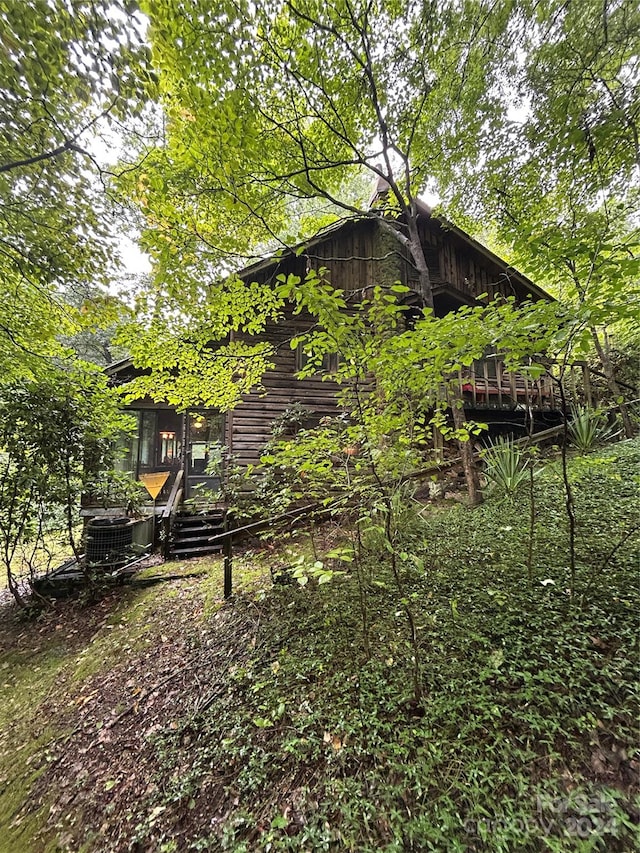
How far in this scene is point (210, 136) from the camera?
4234 mm

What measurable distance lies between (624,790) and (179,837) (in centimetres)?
252

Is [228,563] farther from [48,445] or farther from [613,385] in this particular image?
[613,385]

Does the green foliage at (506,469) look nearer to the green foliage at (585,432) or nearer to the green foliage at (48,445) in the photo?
the green foliage at (585,432)

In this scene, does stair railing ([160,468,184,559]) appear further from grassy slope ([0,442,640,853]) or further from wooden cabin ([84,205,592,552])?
grassy slope ([0,442,640,853])

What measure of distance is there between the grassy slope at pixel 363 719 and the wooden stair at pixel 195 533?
2.68 meters

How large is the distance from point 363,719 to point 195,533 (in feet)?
20.5

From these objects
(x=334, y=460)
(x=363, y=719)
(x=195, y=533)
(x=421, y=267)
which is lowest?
(x=363, y=719)

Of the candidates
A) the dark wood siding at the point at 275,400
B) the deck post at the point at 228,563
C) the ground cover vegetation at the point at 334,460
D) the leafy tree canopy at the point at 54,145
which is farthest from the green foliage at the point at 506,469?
the leafy tree canopy at the point at 54,145

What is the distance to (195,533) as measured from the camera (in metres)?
7.63

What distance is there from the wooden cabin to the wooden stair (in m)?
0.58

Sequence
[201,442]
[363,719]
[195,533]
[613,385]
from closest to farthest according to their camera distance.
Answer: [363,719]
[195,533]
[613,385]
[201,442]

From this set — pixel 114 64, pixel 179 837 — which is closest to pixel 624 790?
pixel 179 837

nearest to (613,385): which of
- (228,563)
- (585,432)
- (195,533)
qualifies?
(585,432)

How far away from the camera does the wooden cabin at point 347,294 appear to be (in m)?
8.53
